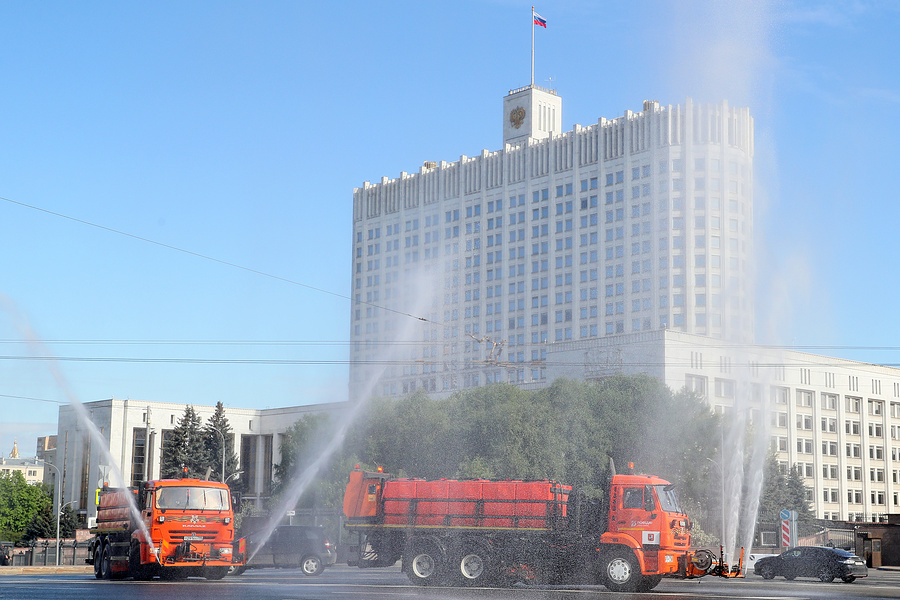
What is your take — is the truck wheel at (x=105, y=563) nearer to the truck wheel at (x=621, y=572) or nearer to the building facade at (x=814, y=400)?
the truck wheel at (x=621, y=572)

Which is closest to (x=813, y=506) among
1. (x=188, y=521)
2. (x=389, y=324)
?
(x=389, y=324)

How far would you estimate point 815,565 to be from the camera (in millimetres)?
45375

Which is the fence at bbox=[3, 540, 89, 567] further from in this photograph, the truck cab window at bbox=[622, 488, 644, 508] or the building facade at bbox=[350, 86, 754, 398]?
the building facade at bbox=[350, 86, 754, 398]

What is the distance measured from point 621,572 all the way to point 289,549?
18.2 metres

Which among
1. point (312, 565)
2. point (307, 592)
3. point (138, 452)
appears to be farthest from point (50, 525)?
point (307, 592)

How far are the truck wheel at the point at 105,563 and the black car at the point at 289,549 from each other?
5888 millimetres

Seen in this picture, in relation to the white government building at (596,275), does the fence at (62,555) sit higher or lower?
lower

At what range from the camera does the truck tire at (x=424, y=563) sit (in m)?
32.9

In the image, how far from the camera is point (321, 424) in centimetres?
7194

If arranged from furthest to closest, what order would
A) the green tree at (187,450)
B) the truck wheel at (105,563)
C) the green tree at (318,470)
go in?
the green tree at (187,450) → the green tree at (318,470) → the truck wheel at (105,563)

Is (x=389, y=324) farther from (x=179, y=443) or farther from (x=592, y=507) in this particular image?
(x=592, y=507)

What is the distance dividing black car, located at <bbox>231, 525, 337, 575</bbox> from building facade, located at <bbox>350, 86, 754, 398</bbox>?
79.6 metres

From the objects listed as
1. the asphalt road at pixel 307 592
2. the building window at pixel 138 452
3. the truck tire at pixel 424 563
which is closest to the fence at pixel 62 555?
the asphalt road at pixel 307 592

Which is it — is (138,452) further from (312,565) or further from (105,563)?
(105,563)
